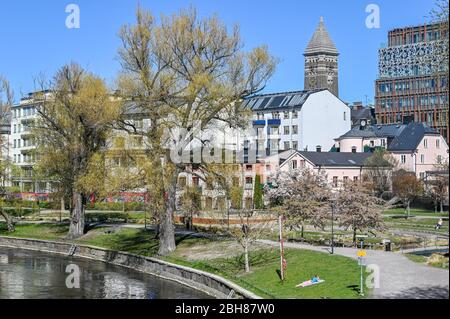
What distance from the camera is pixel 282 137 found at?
390 feet

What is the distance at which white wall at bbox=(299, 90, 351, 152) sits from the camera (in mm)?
116250

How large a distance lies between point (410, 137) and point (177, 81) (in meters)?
59.4

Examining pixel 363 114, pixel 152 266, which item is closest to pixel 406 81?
pixel 363 114

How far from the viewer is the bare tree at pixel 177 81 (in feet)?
170

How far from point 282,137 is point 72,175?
186 ft

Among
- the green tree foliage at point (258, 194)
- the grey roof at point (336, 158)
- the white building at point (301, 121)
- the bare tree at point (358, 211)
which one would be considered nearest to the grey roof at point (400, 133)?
the white building at point (301, 121)

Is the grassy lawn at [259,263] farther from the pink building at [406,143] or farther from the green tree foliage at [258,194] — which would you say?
the pink building at [406,143]

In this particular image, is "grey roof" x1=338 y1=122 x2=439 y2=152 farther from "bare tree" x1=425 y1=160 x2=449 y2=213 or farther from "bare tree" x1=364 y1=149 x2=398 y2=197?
"bare tree" x1=425 y1=160 x2=449 y2=213

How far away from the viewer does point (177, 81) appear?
52.9 meters

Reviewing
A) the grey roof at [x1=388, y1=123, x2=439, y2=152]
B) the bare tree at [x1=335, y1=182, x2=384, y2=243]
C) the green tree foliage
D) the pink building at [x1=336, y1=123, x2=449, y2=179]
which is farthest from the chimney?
the bare tree at [x1=335, y1=182, x2=384, y2=243]

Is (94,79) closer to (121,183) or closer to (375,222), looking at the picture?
(121,183)

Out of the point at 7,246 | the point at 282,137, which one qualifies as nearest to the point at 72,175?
the point at 7,246
